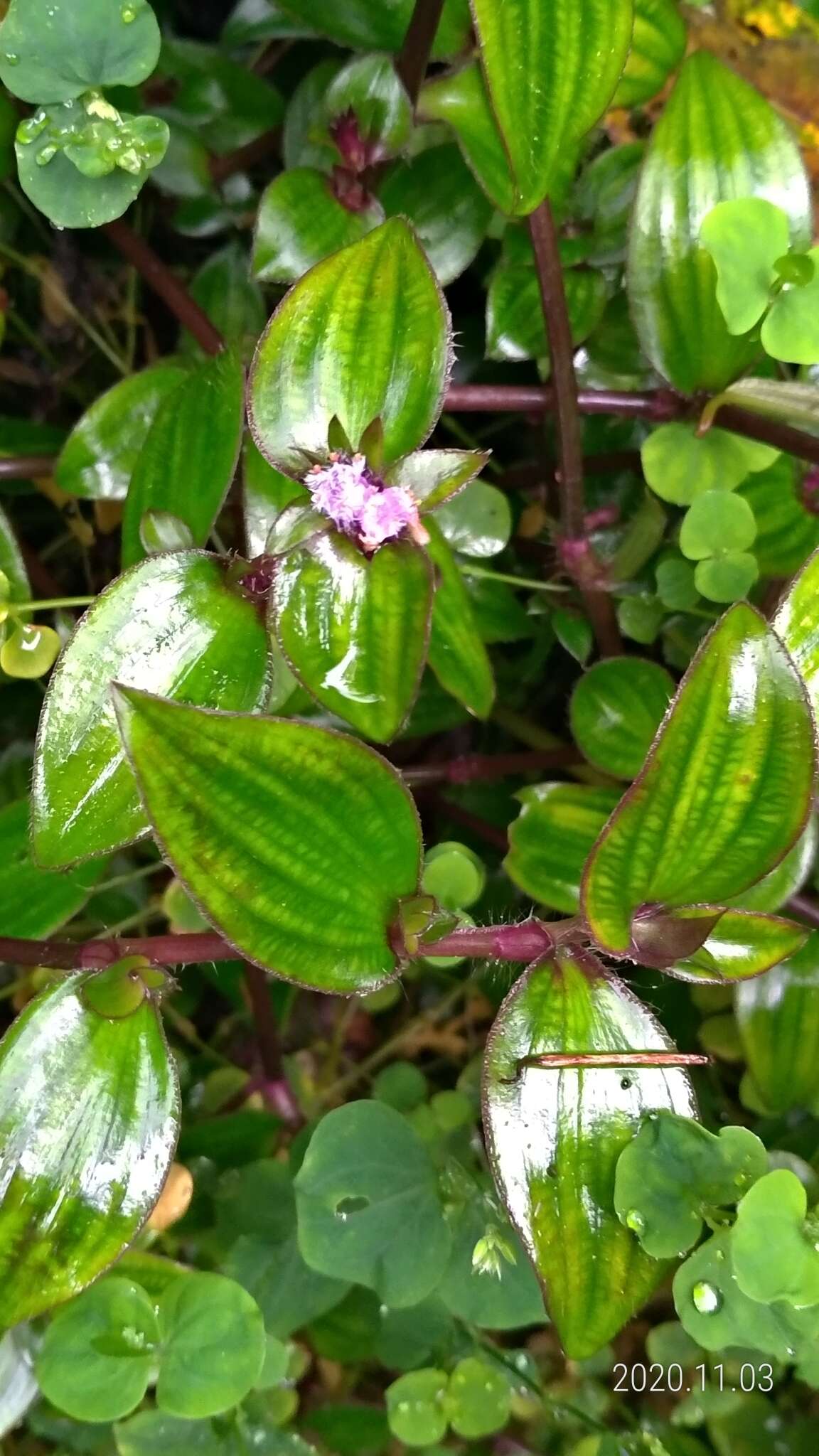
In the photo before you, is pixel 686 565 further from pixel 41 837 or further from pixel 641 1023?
pixel 41 837

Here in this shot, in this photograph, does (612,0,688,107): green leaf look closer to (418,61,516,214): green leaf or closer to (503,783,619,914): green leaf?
(418,61,516,214): green leaf

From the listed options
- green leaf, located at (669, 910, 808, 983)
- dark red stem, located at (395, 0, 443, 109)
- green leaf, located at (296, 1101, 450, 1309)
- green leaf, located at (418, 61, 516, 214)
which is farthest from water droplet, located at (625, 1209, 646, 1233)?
dark red stem, located at (395, 0, 443, 109)

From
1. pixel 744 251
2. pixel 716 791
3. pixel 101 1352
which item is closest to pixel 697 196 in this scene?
pixel 744 251

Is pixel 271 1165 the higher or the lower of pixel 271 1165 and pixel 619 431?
the lower

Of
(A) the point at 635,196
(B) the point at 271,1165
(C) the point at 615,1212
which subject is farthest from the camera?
(B) the point at 271,1165

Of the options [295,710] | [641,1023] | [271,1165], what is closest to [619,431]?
[295,710]

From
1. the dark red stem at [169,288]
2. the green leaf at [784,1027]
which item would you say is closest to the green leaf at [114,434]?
the dark red stem at [169,288]

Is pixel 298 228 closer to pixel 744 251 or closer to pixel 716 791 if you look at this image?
pixel 744 251
